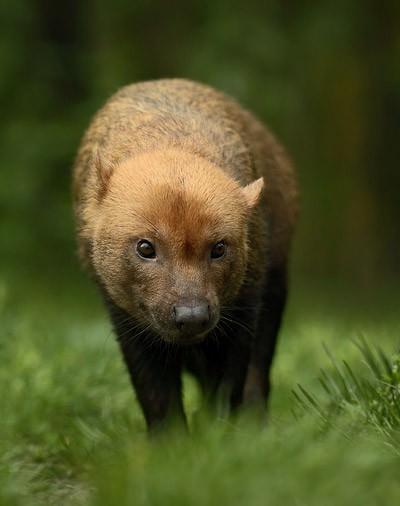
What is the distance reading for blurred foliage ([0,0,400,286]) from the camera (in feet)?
46.4

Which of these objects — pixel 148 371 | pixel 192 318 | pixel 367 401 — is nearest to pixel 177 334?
pixel 192 318

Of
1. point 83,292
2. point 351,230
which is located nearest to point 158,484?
point 83,292

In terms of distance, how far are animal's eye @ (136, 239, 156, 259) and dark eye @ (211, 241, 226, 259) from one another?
306mm

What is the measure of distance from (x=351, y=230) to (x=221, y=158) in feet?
34.8

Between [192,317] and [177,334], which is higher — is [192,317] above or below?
above

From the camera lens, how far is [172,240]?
5098 millimetres

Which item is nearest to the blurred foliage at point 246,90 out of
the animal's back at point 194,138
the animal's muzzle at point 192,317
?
the animal's back at point 194,138

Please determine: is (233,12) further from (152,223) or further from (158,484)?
(158,484)

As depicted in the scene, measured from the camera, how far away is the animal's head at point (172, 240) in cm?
501

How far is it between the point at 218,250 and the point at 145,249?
1.24 feet

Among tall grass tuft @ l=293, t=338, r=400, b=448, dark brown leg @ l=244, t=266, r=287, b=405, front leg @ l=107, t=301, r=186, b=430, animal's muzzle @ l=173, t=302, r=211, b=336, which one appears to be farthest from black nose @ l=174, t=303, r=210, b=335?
dark brown leg @ l=244, t=266, r=287, b=405

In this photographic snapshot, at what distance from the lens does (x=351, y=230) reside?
16234 mm

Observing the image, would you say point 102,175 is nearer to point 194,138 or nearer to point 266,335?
point 194,138

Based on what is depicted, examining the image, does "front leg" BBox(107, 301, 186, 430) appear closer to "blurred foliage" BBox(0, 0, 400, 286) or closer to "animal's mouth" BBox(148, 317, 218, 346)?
"animal's mouth" BBox(148, 317, 218, 346)
